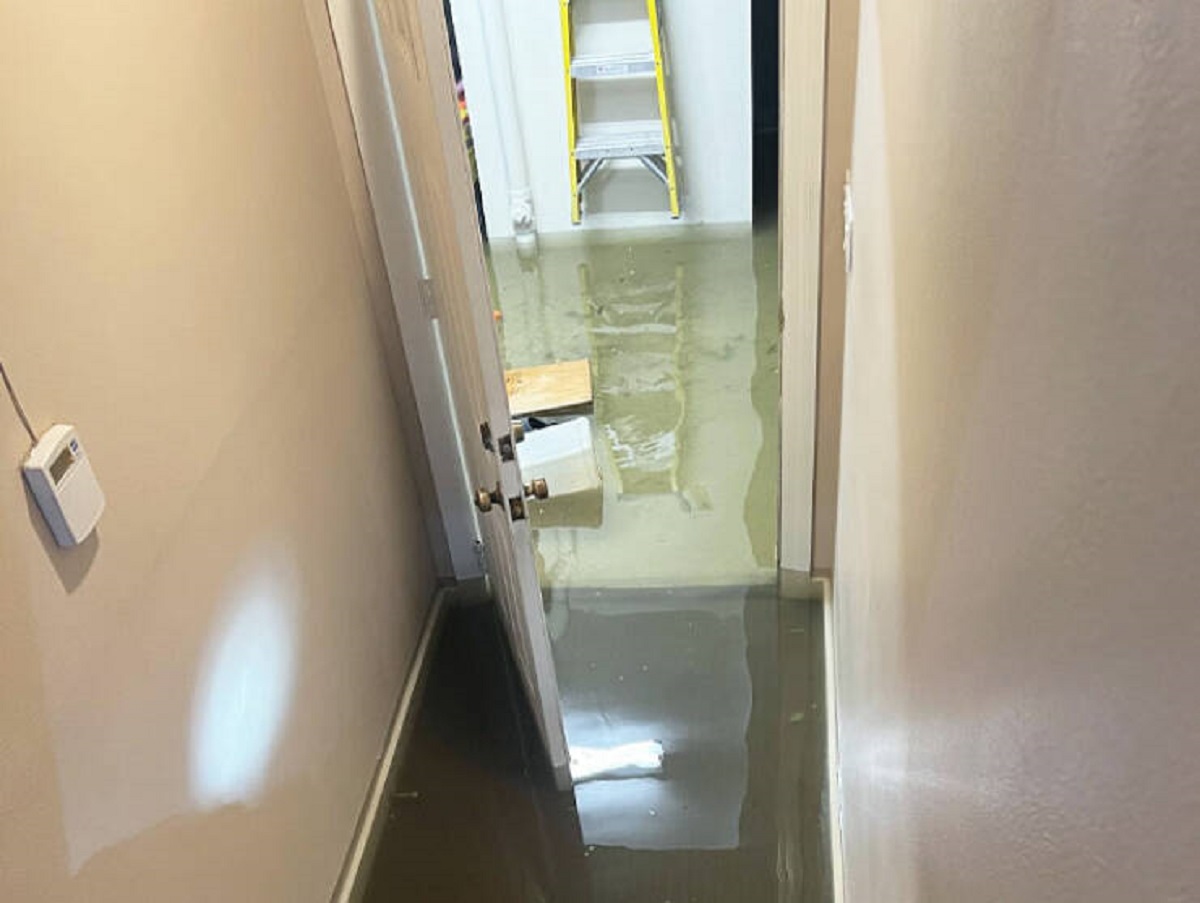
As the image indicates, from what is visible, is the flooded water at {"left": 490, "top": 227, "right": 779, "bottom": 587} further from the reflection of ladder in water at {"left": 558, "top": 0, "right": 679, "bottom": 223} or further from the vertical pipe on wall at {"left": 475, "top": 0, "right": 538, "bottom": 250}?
the reflection of ladder in water at {"left": 558, "top": 0, "right": 679, "bottom": 223}

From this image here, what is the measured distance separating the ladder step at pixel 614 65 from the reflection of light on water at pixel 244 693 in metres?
3.11

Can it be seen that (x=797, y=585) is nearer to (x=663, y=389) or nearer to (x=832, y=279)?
(x=832, y=279)

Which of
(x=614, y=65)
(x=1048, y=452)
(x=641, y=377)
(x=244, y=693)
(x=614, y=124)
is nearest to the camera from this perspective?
(x=1048, y=452)

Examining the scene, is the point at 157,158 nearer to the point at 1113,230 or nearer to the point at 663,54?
the point at 1113,230

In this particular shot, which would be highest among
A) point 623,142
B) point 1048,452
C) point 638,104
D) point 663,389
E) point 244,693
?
point 1048,452

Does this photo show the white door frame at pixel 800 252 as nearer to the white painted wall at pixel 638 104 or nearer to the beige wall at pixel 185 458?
the beige wall at pixel 185 458

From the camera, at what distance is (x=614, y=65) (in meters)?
4.24

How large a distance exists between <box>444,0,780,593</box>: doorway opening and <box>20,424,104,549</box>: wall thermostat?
5.77ft

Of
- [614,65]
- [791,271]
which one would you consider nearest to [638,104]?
[614,65]

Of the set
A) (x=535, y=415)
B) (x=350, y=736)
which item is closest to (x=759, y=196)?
(x=535, y=415)

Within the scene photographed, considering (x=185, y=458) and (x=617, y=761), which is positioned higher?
(x=185, y=458)

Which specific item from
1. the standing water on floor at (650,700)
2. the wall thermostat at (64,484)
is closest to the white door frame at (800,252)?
the standing water on floor at (650,700)

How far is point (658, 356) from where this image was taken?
3719 mm

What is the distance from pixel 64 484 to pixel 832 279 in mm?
1455
